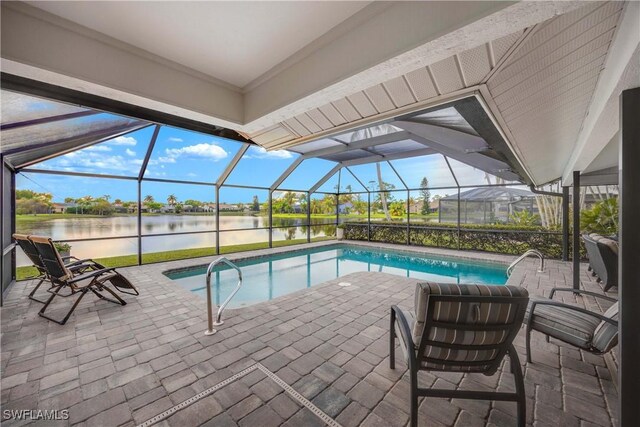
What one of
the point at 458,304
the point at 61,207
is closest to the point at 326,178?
the point at 61,207

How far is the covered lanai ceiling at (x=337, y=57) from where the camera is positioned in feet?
4.10

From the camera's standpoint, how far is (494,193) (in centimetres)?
945

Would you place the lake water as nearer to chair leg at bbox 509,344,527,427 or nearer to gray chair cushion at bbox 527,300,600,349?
chair leg at bbox 509,344,527,427

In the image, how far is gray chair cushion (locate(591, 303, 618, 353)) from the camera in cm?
198

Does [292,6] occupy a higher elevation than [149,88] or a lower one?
higher

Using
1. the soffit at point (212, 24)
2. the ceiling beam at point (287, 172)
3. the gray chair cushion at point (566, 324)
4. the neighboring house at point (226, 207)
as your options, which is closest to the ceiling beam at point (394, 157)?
the ceiling beam at point (287, 172)

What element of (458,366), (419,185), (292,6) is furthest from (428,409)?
(419,185)


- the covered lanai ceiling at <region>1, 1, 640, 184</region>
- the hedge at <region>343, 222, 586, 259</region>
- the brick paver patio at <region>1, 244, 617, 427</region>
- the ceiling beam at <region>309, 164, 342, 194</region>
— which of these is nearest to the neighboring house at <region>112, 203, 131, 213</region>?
the brick paver patio at <region>1, 244, 617, 427</region>

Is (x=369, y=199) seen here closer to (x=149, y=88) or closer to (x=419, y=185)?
(x=419, y=185)

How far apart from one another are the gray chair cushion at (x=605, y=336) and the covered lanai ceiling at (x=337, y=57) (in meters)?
1.74

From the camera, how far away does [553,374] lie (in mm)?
2254

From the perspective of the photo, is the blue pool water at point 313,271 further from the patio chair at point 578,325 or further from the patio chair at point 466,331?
the patio chair at point 578,325

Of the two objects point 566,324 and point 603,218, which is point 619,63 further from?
point 603,218

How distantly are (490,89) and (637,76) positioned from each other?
0.63 meters
